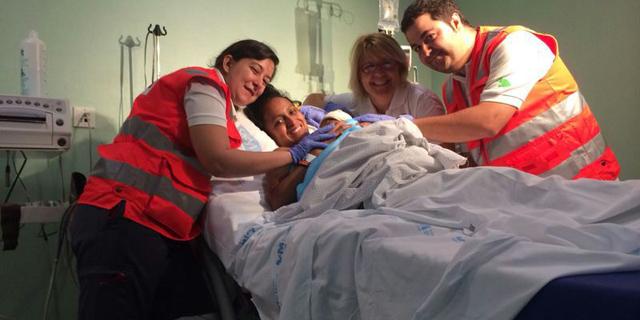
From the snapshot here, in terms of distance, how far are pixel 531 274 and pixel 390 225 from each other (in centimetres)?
35

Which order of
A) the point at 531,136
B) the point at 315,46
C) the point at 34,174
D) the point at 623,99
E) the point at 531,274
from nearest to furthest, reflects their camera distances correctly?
the point at 531,274, the point at 531,136, the point at 34,174, the point at 623,99, the point at 315,46

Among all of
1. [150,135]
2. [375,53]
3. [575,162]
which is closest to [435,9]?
[375,53]

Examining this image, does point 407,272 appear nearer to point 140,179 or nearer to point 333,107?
point 140,179

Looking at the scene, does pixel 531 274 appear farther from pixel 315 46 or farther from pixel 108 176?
pixel 315 46

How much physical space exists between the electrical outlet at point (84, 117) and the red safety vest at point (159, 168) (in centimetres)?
75

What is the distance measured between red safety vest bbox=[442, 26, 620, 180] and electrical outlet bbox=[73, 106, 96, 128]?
165 centimetres

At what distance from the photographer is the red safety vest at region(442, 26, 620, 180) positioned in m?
1.67

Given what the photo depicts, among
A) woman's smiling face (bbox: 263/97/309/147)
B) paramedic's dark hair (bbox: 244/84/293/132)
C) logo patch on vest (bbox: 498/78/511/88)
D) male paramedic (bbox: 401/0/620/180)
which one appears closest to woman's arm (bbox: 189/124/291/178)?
woman's smiling face (bbox: 263/97/309/147)

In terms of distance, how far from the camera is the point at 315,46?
2.77 meters

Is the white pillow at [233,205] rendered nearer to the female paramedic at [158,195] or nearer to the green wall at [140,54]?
the female paramedic at [158,195]

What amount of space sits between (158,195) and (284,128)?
588 mm

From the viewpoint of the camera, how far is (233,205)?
144 cm

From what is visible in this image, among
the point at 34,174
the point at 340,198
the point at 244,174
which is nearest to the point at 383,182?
the point at 340,198

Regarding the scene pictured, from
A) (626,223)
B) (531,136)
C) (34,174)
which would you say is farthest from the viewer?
(34,174)
